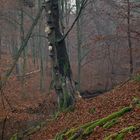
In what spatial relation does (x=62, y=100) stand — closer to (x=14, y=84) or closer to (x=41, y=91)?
(x=14, y=84)

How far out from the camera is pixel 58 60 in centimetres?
1493

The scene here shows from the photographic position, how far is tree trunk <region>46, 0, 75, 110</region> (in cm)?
1472

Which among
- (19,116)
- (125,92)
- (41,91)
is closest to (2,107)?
(19,116)

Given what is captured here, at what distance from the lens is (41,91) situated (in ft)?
117

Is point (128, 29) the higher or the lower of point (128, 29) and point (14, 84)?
the higher

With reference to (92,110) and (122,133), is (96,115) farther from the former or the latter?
(122,133)

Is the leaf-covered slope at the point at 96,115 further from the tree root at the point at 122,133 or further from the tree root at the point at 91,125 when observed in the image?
the tree root at the point at 122,133

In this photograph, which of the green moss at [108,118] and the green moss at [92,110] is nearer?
the green moss at [108,118]

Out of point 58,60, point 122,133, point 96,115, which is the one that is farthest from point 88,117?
point 122,133

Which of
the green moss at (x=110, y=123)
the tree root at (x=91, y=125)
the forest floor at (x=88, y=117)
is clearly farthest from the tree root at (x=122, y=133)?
the tree root at (x=91, y=125)

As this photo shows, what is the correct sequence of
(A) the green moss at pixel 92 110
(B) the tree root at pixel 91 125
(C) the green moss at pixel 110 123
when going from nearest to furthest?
1. (C) the green moss at pixel 110 123
2. (B) the tree root at pixel 91 125
3. (A) the green moss at pixel 92 110

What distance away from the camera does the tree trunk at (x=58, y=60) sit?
14719 millimetres

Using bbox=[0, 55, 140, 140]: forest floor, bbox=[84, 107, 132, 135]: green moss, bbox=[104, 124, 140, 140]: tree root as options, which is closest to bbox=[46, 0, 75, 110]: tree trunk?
bbox=[0, 55, 140, 140]: forest floor

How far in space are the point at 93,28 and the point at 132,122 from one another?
45.2 meters
